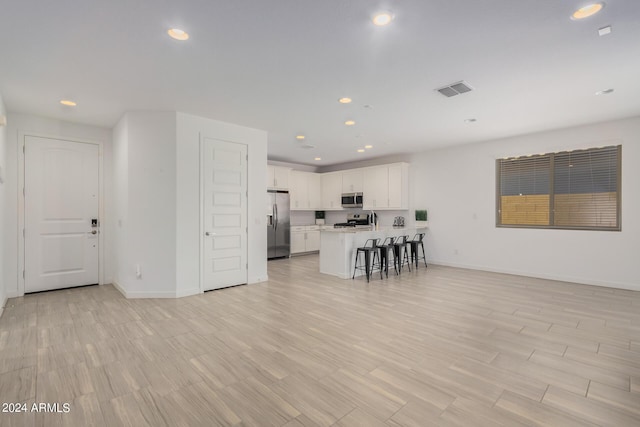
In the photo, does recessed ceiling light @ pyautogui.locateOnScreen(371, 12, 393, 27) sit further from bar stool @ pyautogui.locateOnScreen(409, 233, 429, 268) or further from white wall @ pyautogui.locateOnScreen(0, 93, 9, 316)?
bar stool @ pyautogui.locateOnScreen(409, 233, 429, 268)

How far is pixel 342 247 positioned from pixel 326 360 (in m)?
3.38

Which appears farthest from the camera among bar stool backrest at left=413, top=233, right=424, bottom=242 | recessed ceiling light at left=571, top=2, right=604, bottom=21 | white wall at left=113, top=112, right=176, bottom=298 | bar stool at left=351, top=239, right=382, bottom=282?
bar stool backrest at left=413, top=233, right=424, bottom=242

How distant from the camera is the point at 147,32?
251 cm

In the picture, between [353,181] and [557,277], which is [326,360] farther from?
[353,181]

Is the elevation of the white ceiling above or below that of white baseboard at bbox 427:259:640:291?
above

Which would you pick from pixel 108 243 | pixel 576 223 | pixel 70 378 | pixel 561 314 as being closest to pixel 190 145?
pixel 108 243

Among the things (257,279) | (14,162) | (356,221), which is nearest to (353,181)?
(356,221)

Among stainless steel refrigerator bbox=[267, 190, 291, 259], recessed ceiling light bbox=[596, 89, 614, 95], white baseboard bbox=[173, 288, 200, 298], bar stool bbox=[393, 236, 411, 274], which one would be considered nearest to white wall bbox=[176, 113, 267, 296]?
white baseboard bbox=[173, 288, 200, 298]

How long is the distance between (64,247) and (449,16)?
6205 mm

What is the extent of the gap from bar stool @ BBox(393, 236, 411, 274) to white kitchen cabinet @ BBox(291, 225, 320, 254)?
293cm

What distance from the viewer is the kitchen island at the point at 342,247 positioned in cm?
594

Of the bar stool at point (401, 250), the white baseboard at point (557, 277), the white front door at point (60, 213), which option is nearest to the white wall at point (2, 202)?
the white front door at point (60, 213)

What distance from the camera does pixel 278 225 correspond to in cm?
828

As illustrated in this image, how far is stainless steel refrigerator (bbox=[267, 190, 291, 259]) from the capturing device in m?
8.11
